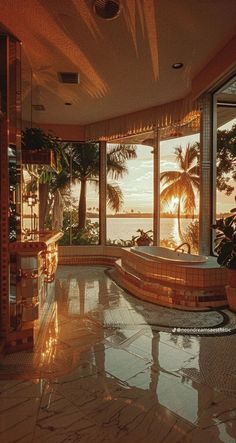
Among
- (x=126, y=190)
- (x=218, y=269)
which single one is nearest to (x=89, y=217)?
(x=126, y=190)

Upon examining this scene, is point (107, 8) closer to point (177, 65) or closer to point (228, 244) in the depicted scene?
point (177, 65)

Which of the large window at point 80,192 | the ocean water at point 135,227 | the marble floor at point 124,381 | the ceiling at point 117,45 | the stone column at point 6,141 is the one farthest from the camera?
the large window at point 80,192

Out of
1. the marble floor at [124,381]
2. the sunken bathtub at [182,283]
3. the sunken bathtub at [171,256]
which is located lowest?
the marble floor at [124,381]

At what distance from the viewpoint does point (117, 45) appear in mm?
3537

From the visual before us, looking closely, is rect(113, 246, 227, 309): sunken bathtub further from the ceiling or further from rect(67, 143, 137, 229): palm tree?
rect(67, 143, 137, 229): palm tree

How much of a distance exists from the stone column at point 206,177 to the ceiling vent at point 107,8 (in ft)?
6.68

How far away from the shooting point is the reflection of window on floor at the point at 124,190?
692cm

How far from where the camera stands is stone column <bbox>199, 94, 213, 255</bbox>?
4.57 metres

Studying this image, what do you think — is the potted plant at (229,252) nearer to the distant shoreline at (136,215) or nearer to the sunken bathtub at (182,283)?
the sunken bathtub at (182,283)

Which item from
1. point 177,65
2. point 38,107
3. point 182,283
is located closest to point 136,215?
point 38,107

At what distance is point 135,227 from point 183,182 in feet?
6.01

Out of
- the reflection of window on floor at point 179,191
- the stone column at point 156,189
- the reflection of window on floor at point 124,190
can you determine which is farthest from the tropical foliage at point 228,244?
the reflection of window on floor at point 124,190

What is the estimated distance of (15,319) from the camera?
8.53 feet

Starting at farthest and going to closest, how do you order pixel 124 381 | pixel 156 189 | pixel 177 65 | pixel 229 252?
1. pixel 156 189
2. pixel 177 65
3. pixel 229 252
4. pixel 124 381
